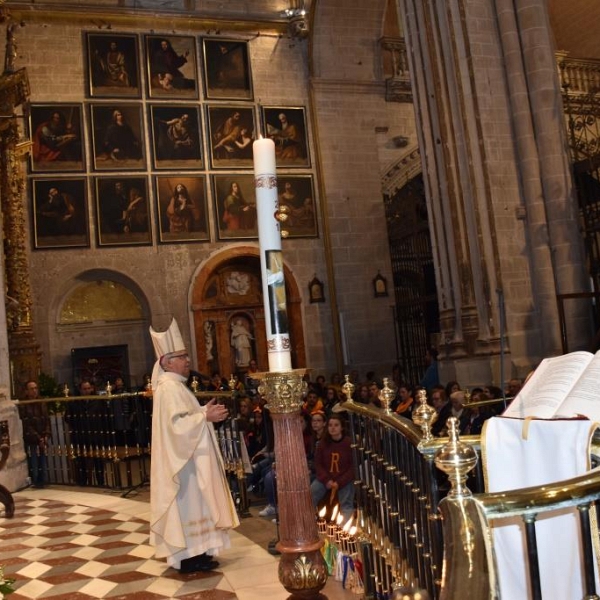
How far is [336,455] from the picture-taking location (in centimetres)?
657

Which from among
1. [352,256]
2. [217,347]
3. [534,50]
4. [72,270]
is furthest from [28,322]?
[534,50]

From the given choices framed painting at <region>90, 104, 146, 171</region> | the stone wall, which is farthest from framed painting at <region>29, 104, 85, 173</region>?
framed painting at <region>90, 104, 146, 171</region>

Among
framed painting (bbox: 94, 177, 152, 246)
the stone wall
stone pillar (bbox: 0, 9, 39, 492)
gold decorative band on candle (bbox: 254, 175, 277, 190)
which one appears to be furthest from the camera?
framed painting (bbox: 94, 177, 152, 246)

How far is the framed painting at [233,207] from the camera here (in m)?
18.0

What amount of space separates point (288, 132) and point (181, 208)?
131 inches

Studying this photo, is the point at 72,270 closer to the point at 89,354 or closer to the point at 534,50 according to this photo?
the point at 89,354

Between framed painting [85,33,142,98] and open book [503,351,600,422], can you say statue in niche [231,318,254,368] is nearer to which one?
framed painting [85,33,142,98]

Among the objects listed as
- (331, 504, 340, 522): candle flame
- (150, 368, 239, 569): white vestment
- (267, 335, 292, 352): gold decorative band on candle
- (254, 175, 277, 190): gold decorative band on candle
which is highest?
(254, 175, 277, 190): gold decorative band on candle

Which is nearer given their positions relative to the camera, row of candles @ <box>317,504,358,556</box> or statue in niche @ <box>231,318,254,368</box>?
row of candles @ <box>317,504,358,556</box>

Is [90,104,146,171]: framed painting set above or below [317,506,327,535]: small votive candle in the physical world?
above

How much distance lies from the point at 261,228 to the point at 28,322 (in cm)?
1180

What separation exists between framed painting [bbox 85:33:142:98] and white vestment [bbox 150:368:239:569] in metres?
13.3

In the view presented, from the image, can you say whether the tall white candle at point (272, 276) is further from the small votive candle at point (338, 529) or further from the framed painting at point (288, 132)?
the framed painting at point (288, 132)

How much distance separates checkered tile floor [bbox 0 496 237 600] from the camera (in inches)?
204
